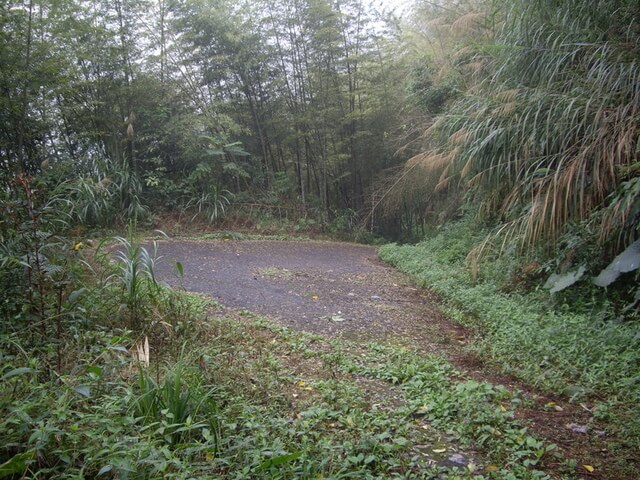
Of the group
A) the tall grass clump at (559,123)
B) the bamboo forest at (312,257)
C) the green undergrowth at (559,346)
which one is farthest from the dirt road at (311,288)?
the tall grass clump at (559,123)

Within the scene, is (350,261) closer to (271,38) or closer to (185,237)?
(185,237)

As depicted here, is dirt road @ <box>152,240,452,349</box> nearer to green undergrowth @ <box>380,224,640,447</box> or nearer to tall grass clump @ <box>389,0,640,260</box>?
green undergrowth @ <box>380,224,640,447</box>

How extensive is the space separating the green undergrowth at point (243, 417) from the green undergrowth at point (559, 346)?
0.47m

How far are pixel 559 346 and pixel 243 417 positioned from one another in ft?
7.31

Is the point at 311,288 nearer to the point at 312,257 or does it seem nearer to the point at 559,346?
the point at 312,257

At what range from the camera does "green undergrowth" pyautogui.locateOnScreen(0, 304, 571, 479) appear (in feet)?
4.42

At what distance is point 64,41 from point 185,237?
3577 mm

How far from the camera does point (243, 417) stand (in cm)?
183

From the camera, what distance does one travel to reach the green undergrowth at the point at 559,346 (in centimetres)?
226

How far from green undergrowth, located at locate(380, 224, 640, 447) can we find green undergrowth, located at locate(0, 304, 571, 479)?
1.54ft

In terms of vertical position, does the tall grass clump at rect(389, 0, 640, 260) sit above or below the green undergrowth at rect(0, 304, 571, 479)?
above

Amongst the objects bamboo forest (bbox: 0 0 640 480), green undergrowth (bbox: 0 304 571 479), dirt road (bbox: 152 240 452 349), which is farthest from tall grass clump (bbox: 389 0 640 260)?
green undergrowth (bbox: 0 304 571 479)

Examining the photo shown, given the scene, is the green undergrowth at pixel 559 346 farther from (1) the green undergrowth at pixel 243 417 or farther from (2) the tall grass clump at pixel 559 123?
(2) the tall grass clump at pixel 559 123

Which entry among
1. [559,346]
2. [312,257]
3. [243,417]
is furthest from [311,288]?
[243,417]
